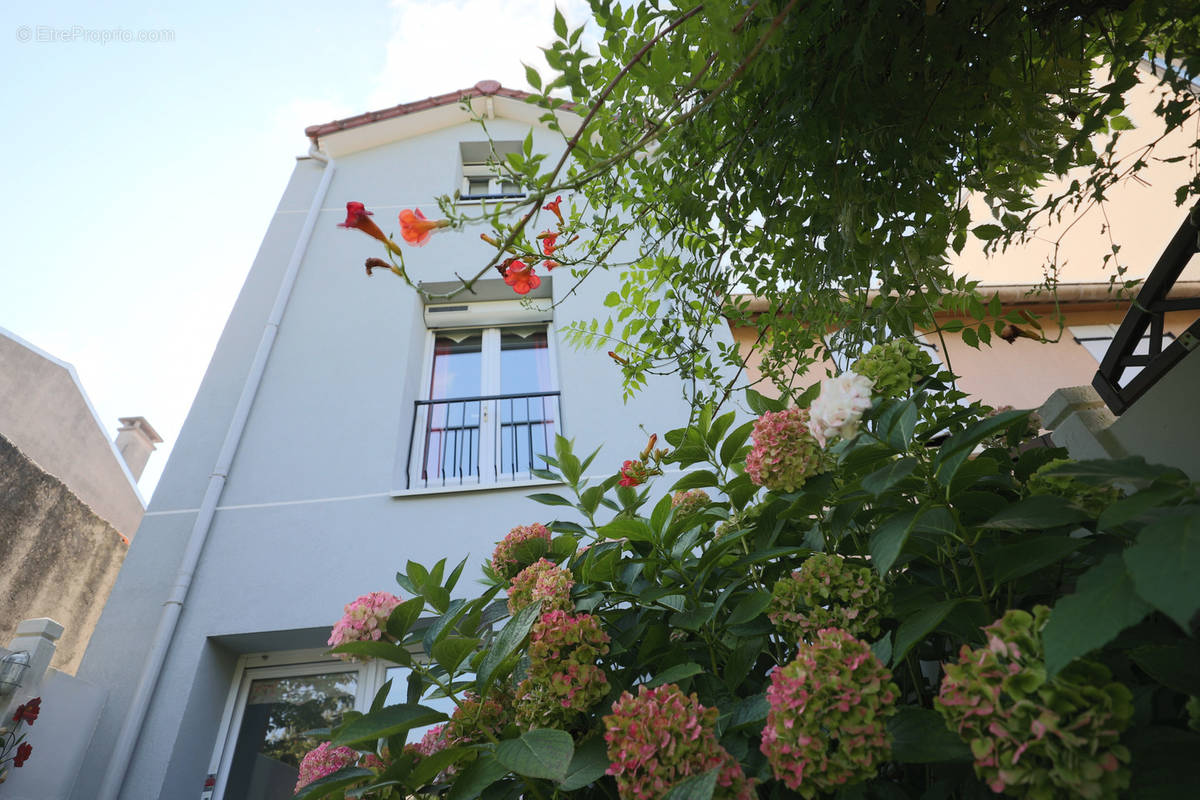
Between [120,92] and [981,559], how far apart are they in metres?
6.18

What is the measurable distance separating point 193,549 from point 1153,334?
4.18m

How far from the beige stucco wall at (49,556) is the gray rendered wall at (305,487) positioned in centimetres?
264

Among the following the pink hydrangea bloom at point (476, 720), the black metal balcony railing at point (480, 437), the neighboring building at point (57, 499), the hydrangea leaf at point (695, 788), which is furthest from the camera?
the neighboring building at point (57, 499)

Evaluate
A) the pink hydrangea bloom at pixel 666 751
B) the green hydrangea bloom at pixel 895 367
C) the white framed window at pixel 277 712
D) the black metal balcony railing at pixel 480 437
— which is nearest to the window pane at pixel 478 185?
the black metal balcony railing at pixel 480 437

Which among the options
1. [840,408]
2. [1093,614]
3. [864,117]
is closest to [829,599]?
[840,408]

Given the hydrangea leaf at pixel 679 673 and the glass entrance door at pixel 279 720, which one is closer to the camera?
the hydrangea leaf at pixel 679 673

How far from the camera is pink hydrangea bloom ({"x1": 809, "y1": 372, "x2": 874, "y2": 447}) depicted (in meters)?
0.83

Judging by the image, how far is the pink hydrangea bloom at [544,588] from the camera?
937mm

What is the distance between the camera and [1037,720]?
494mm

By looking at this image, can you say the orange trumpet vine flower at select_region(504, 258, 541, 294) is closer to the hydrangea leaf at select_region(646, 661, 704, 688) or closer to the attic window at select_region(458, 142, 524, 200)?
the hydrangea leaf at select_region(646, 661, 704, 688)

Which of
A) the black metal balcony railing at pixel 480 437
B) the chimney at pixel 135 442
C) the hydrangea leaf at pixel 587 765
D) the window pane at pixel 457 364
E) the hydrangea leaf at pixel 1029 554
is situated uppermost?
the chimney at pixel 135 442

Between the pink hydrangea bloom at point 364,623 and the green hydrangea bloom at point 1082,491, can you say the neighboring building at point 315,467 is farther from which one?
the green hydrangea bloom at point 1082,491

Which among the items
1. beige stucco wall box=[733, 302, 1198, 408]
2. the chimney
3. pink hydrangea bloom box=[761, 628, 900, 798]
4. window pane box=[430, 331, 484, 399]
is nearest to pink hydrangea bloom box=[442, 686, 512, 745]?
pink hydrangea bloom box=[761, 628, 900, 798]

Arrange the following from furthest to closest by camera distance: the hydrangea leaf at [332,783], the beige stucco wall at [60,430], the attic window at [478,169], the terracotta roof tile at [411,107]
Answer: the beige stucco wall at [60,430], the attic window at [478,169], the terracotta roof tile at [411,107], the hydrangea leaf at [332,783]
